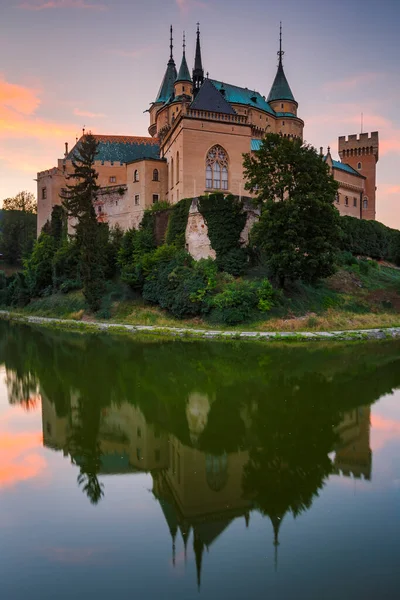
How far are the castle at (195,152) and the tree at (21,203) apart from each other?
2494cm

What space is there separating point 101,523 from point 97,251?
24.6m

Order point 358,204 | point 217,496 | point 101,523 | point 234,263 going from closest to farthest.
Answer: point 101,523 → point 217,496 → point 234,263 → point 358,204

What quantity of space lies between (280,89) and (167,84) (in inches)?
482

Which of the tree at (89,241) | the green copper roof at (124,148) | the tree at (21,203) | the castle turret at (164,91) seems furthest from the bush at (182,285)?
the tree at (21,203)

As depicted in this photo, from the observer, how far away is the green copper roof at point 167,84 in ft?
147

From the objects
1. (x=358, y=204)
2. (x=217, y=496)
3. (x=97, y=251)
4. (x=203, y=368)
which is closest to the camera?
(x=217, y=496)

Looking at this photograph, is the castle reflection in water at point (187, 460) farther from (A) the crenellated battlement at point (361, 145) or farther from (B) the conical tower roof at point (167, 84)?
(A) the crenellated battlement at point (361, 145)

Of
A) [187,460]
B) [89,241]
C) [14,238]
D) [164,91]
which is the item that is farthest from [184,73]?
[187,460]

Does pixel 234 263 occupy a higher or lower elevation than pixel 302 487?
higher

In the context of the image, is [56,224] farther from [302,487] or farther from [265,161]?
[302,487]

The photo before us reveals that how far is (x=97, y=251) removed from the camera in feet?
95.1

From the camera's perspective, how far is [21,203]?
65.8 meters

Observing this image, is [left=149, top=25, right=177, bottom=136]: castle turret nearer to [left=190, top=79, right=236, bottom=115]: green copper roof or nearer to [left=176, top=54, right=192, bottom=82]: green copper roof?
[left=176, top=54, right=192, bottom=82]: green copper roof

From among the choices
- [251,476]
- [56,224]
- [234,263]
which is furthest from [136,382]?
[56,224]
